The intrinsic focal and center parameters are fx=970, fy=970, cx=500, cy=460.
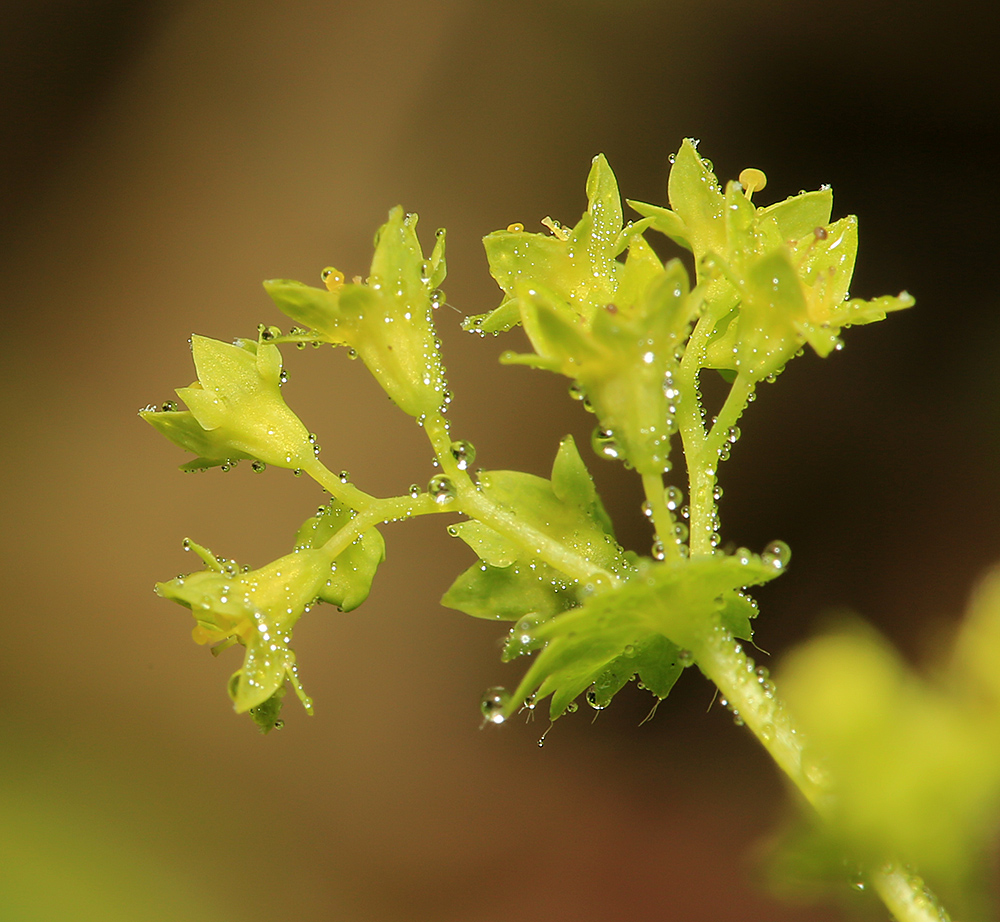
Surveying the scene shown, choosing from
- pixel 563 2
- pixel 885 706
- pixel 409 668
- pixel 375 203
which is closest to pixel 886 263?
pixel 563 2

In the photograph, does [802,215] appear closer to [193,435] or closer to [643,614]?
[643,614]

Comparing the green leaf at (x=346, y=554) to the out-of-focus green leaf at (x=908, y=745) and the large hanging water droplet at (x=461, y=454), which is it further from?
the out-of-focus green leaf at (x=908, y=745)

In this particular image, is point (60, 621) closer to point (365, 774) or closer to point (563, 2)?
point (365, 774)

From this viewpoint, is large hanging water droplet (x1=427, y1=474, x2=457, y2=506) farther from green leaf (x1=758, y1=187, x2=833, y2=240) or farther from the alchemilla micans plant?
green leaf (x1=758, y1=187, x2=833, y2=240)

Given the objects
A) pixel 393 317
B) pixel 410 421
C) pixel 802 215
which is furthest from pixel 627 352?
pixel 410 421

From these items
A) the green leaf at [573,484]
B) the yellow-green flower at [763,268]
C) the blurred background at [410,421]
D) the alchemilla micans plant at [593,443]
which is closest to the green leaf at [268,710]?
the alchemilla micans plant at [593,443]
